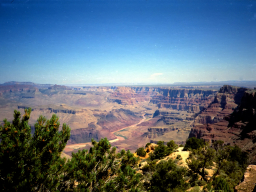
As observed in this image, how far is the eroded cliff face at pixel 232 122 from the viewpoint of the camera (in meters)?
53.8

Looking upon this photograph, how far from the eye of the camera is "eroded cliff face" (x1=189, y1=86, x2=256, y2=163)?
53.8 meters

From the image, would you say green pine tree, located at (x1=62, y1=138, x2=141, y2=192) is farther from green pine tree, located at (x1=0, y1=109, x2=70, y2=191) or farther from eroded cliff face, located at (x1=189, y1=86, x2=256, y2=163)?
eroded cliff face, located at (x1=189, y1=86, x2=256, y2=163)

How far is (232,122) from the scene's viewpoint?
80.8 meters

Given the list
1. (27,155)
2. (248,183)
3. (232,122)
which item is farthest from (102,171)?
(232,122)

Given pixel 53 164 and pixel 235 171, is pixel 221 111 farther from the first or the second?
pixel 53 164

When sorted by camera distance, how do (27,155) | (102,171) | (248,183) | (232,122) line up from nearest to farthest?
(27,155) < (102,171) < (248,183) < (232,122)

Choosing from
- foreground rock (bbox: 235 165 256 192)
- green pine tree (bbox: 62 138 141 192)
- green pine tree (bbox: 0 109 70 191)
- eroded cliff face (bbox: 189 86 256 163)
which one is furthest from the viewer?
eroded cliff face (bbox: 189 86 256 163)

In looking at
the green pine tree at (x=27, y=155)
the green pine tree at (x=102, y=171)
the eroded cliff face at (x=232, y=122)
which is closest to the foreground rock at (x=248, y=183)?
the green pine tree at (x=102, y=171)

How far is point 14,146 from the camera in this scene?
6.35m

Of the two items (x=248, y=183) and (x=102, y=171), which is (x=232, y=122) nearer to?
(x=248, y=183)

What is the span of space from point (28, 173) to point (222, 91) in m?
220

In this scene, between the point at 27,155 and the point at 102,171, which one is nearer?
the point at 27,155

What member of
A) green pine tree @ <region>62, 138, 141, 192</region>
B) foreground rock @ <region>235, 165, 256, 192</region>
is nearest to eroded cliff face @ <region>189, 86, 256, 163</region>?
foreground rock @ <region>235, 165, 256, 192</region>

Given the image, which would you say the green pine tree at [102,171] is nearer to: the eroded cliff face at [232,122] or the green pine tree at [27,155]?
the green pine tree at [27,155]
